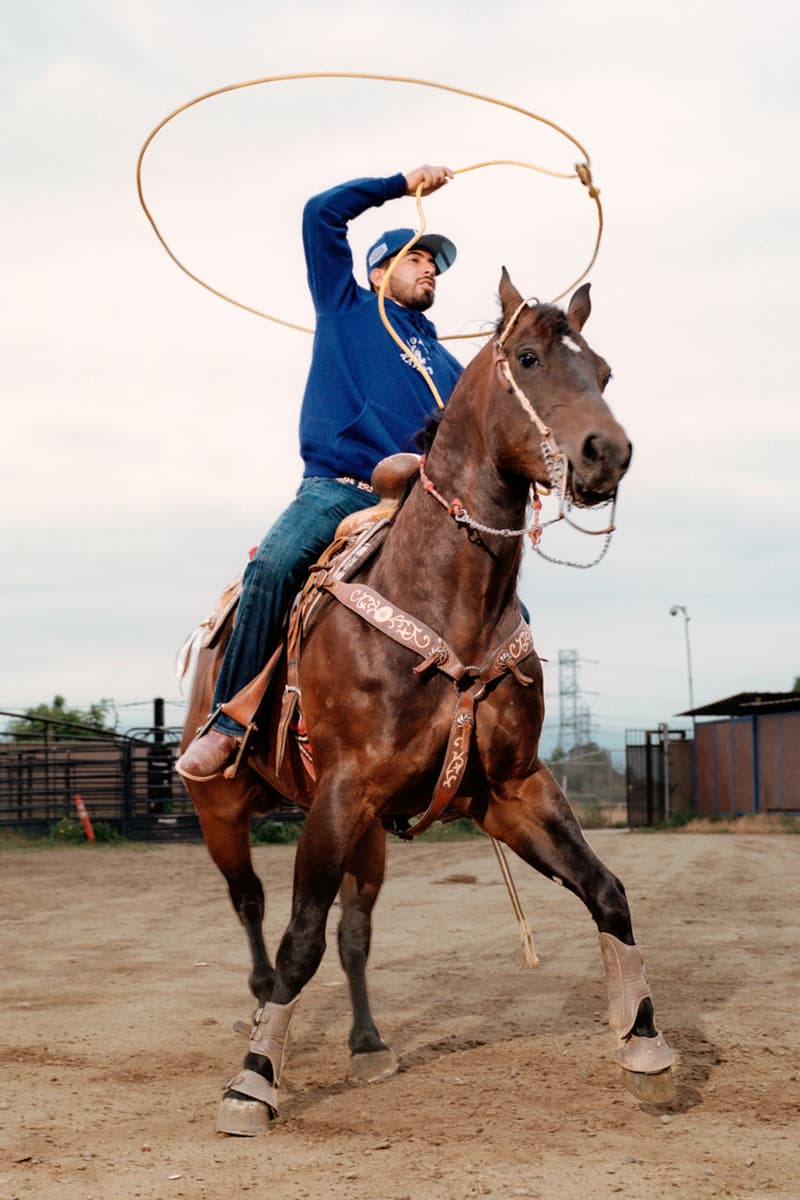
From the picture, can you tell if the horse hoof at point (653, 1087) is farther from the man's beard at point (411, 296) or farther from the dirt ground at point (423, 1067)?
the man's beard at point (411, 296)

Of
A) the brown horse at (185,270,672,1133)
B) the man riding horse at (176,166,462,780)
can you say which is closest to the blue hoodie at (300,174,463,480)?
the man riding horse at (176,166,462,780)

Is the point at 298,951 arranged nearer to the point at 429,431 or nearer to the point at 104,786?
the point at 429,431

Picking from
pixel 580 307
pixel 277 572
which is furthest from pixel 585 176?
pixel 277 572

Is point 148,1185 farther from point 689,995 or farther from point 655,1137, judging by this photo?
point 689,995

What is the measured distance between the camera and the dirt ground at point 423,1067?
159 inches

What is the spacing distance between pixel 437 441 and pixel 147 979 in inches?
196

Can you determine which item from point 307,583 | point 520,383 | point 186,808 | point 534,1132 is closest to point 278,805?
point 307,583

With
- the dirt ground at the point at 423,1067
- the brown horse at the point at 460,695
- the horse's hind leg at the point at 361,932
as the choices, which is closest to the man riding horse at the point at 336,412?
the brown horse at the point at 460,695

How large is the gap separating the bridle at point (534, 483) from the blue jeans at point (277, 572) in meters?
0.79

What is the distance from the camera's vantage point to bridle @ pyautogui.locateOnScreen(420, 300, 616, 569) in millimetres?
4230

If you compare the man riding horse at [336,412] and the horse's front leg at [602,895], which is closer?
the horse's front leg at [602,895]

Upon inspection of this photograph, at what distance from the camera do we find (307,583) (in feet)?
17.8

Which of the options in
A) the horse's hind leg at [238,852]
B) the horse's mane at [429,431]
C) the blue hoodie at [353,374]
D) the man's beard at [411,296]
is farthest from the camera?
the horse's hind leg at [238,852]

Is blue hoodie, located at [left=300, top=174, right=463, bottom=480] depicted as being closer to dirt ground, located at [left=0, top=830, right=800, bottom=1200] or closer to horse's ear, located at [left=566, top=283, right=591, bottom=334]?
horse's ear, located at [left=566, top=283, right=591, bottom=334]
